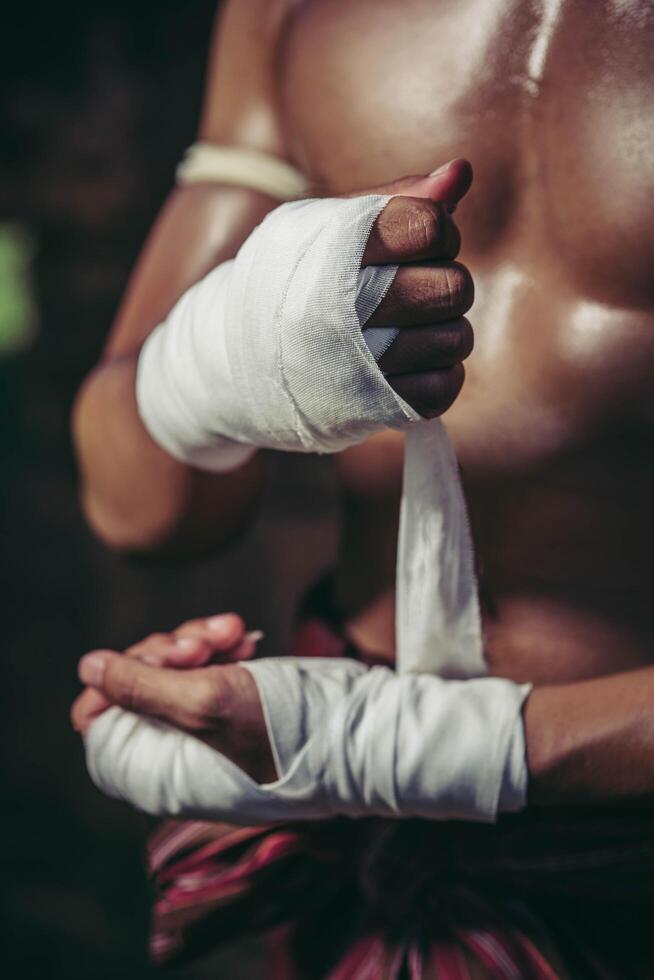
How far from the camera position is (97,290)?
170cm

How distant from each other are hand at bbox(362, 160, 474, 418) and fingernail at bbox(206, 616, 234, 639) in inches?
9.5

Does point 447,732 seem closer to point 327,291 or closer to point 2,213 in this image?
point 327,291

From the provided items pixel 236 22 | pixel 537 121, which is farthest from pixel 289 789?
pixel 236 22

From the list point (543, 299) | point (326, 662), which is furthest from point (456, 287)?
point (326, 662)

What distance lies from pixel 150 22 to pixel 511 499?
119cm

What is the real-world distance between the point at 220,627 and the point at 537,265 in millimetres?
320

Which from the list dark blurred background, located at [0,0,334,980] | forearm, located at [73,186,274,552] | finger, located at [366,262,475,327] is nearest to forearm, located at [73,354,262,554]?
forearm, located at [73,186,274,552]

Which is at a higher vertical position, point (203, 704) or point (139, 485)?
point (139, 485)

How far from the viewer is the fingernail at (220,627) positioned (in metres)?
0.73

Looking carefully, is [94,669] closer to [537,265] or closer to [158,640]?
[158,640]

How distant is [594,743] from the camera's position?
0.64 m

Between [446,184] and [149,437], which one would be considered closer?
[446,184]

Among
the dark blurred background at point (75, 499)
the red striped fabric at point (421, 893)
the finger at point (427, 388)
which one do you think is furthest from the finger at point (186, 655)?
the dark blurred background at point (75, 499)

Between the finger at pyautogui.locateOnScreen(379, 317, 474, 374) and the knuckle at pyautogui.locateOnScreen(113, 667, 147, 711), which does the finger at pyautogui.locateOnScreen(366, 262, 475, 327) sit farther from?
the knuckle at pyautogui.locateOnScreen(113, 667, 147, 711)
